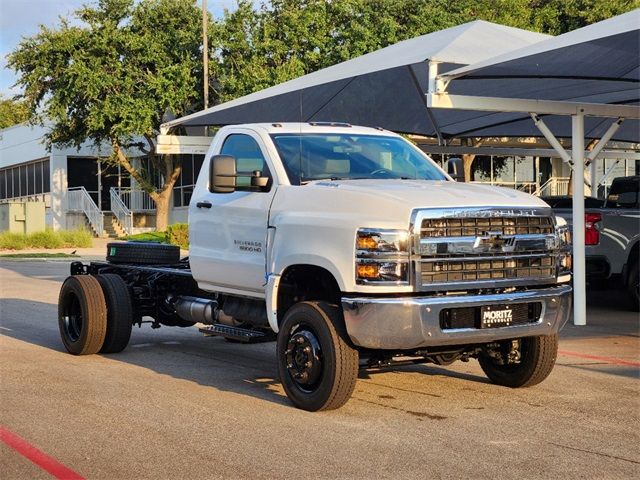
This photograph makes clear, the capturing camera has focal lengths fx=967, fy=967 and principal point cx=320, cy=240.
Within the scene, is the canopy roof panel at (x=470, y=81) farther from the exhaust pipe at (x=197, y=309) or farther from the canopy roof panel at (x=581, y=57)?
the exhaust pipe at (x=197, y=309)

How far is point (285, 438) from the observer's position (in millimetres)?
6582

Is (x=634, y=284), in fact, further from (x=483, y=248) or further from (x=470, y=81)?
(x=483, y=248)

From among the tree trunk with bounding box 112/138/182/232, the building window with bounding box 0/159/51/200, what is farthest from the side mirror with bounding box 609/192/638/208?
the building window with bounding box 0/159/51/200

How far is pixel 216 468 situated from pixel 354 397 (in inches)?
93.7

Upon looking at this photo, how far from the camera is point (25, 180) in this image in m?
56.9

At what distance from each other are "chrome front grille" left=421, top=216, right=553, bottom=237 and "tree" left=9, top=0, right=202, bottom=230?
1310 inches

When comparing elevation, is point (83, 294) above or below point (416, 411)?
above

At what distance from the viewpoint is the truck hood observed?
717 centimetres

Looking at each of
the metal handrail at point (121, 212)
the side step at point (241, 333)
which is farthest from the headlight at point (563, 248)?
the metal handrail at point (121, 212)

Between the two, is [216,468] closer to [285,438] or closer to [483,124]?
[285,438]

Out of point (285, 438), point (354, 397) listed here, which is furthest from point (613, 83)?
point (285, 438)

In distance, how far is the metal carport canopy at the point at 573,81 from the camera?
1114 centimetres

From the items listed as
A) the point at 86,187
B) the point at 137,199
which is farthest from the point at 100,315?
the point at 86,187

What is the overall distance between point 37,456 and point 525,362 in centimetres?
417
